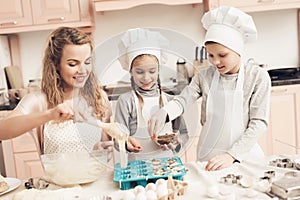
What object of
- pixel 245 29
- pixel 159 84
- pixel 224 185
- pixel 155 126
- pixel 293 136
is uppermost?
pixel 245 29

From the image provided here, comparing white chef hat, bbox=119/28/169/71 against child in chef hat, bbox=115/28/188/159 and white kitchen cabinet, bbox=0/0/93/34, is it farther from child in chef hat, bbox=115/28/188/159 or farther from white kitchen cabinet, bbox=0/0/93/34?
white kitchen cabinet, bbox=0/0/93/34

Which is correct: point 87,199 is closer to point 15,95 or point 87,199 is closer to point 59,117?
point 59,117

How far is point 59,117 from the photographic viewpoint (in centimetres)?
103

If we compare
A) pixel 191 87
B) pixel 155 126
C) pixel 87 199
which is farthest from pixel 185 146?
pixel 87 199

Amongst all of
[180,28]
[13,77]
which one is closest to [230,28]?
[180,28]

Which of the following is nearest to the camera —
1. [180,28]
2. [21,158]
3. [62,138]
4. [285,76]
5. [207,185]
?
[207,185]

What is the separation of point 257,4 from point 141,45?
166 cm

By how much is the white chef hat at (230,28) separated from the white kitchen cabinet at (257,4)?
1221mm

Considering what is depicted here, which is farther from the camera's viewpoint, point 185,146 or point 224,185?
point 185,146

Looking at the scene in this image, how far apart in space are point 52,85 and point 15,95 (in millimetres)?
1206

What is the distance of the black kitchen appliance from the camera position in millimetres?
2359

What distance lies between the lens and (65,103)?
40.3 inches

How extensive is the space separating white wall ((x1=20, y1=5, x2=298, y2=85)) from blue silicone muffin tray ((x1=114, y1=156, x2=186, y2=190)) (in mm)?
1673

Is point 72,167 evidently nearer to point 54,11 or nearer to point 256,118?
point 256,118
